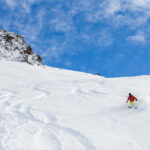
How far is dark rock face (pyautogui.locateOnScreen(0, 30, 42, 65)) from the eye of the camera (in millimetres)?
27062

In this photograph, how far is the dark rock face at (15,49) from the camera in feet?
88.8

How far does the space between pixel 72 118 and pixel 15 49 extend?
22295 millimetres

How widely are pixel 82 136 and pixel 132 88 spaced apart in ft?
28.0

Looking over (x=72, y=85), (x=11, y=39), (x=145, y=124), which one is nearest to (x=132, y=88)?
(x=72, y=85)

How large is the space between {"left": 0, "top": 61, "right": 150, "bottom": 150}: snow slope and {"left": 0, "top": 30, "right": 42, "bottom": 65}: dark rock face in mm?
12990

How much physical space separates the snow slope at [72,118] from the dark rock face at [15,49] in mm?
12990

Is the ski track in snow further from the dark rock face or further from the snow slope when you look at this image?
the dark rock face

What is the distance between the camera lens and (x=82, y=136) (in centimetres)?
623

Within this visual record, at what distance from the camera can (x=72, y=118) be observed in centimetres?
813

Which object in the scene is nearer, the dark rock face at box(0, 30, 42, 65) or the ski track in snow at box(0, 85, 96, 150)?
the ski track in snow at box(0, 85, 96, 150)

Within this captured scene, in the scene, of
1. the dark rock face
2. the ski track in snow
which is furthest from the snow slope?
the dark rock face

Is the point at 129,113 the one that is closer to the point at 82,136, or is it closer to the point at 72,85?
the point at 82,136

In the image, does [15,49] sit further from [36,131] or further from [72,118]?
[36,131]

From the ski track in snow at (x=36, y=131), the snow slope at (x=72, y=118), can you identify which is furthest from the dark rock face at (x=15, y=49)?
the ski track in snow at (x=36, y=131)
